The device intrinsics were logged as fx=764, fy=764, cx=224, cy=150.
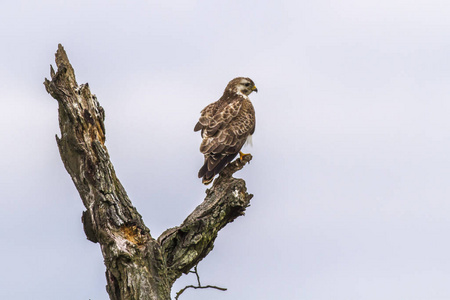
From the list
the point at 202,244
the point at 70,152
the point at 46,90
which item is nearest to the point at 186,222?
the point at 202,244

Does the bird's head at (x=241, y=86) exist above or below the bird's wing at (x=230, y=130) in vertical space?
above

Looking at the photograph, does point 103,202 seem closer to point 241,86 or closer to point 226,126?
point 226,126

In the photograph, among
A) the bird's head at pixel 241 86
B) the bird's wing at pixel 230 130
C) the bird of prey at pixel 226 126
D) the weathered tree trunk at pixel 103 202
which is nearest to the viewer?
the weathered tree trunk at pixel 103 202

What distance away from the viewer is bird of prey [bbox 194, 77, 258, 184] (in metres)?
12.5

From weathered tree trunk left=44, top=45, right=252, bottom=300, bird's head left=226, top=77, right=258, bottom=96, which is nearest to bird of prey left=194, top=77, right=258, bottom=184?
bird's head left=226, top=77, right=258, bottom=96

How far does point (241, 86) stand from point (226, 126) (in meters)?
2.11

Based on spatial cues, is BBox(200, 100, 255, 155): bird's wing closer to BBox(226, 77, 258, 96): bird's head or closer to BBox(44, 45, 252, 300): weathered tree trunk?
BBox(226, 77, 258, 96): bird's head

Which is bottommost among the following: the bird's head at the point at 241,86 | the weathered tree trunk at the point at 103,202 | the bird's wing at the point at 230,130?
the weathered tree trunk at the point at 103,202

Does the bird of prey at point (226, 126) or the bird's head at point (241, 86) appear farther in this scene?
the bird's head at point (241, 86)

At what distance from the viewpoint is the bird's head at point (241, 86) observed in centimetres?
1553

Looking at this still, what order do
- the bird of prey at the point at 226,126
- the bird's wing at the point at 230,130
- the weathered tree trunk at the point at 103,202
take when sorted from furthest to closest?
the bird's wing at the point at 230,130 < the bird of prey at the point at 226,126 < the weathered tree trunk at the point at 103,202

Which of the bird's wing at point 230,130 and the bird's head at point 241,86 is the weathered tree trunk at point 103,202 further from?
the bird's head at point 241,86

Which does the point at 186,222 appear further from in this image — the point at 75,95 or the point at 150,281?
the point at 75,95

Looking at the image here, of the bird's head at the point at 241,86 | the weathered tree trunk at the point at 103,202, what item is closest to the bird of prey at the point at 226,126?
the bird's head at the point at 241,86
